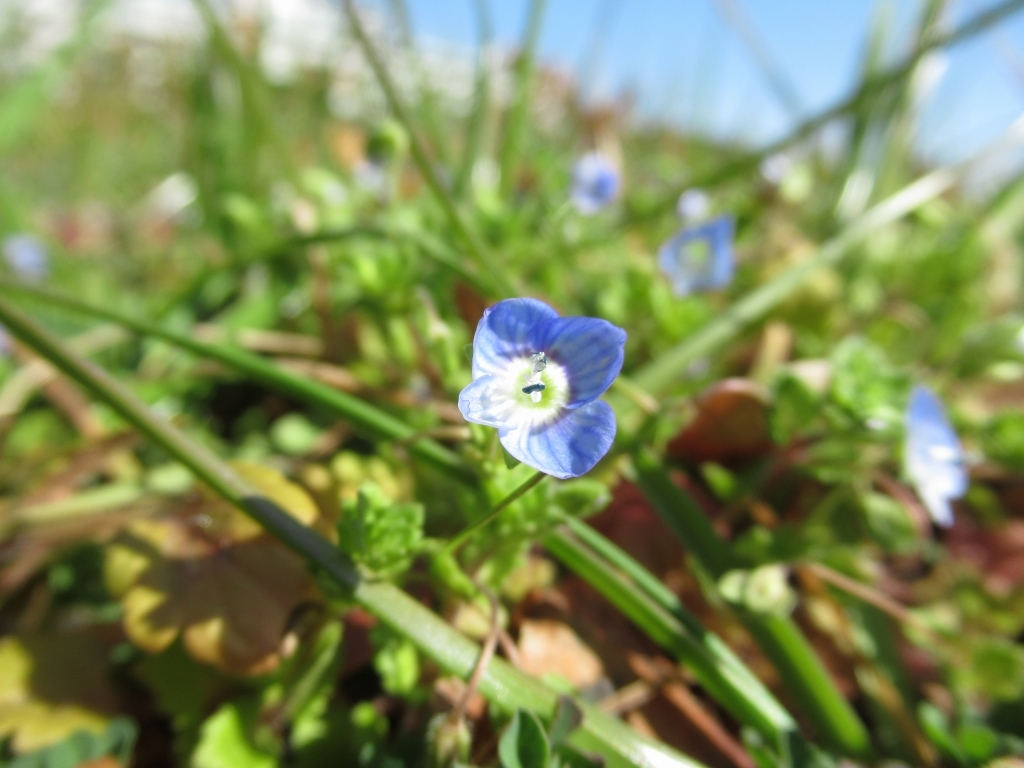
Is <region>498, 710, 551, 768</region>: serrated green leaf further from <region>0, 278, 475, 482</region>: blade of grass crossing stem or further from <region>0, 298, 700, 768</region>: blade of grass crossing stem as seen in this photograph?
<region>0, 278, 475, 482</region>: blade of grass crossing stem

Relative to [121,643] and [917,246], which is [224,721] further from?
[917,246]

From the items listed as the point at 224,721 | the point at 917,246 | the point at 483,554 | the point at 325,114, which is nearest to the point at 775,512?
the point at 483,554

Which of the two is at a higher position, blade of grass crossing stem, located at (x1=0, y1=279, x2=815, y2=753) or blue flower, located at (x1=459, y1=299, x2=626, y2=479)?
blue flower, located at (x1=459, y1=299, x2=626, y2=479)

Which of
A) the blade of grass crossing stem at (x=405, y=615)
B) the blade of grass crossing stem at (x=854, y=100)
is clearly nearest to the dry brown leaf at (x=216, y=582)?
the blade of grass crossing stem at (x=405, y=615)

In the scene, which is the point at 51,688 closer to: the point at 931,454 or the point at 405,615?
the point at 405,615

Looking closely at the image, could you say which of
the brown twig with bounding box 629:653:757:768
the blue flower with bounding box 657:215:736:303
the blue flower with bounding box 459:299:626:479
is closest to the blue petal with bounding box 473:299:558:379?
the blue flower with bounding box 459:299:626:479

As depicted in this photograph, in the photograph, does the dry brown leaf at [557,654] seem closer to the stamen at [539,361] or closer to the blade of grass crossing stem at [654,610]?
the blade of grass crossing stem at [654,610]
